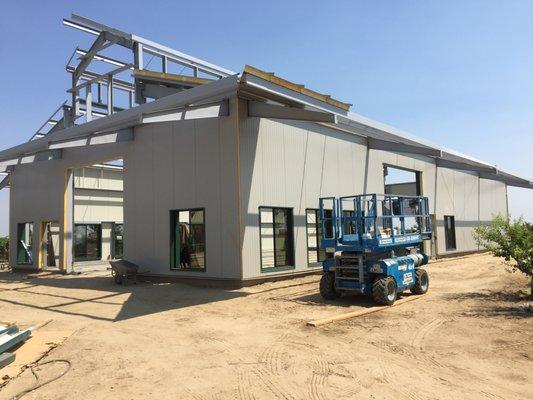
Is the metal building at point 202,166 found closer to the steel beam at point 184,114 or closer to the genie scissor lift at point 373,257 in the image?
the steel beam at point 184,114

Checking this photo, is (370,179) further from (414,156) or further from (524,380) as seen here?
(524,380)

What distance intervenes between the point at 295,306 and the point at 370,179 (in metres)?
10.1

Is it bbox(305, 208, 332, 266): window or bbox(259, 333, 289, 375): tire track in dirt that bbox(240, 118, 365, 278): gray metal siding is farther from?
bbox(259, 333, 289, 375): tire track in dirt

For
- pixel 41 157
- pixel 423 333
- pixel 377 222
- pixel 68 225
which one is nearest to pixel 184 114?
pixel 377 222

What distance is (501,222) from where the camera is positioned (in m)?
11.1

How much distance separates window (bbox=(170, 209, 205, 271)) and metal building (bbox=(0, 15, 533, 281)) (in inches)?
1.4

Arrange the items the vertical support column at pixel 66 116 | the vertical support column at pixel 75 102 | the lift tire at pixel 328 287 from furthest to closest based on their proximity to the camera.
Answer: the vertical support column at pixel 66 116, the vertical support column at pixel 75 102, the lift tire at pixel 328 287

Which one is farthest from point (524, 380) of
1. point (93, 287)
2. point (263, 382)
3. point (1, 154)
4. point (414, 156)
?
point (1, 154)

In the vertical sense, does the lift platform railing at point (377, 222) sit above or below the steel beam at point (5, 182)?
below

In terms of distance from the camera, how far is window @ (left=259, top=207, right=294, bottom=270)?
13992 mm

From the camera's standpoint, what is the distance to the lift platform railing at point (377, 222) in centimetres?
1080

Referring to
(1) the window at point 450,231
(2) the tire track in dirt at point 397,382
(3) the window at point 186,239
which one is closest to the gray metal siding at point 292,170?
(3) the window at point 186,239

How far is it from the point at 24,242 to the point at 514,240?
20684 millimetres

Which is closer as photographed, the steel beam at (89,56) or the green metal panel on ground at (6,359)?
the green metal panel on ground at (6,359)
